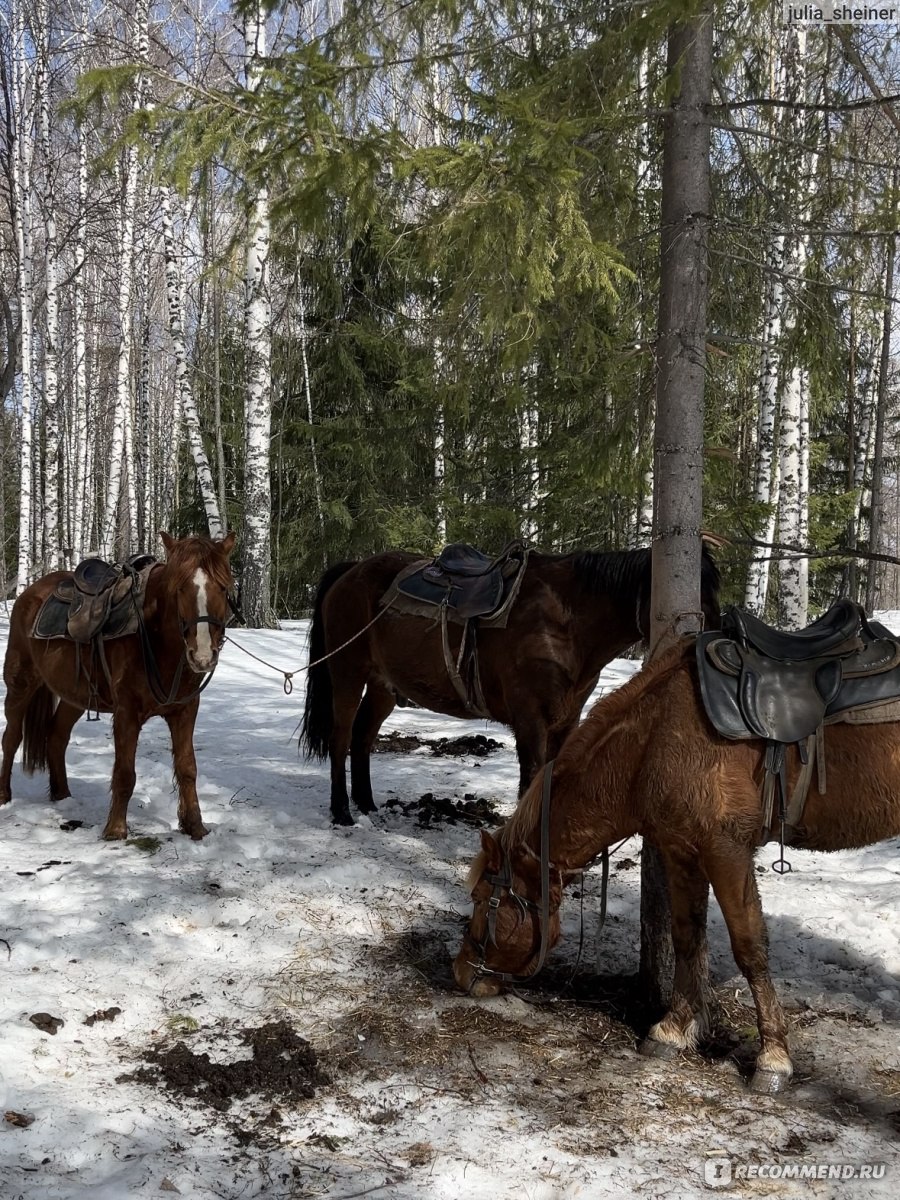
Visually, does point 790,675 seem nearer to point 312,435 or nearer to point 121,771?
point 121,771

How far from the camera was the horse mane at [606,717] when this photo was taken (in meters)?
3.61

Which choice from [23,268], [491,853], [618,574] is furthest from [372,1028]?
[23,268]

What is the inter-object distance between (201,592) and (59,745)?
6.70 feet

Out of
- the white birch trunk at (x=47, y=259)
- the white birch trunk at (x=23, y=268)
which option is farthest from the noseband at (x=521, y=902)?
the white birch trunk at (x=47, y=259)

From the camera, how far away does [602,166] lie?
4.33 m

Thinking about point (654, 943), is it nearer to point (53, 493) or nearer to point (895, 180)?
point (895, 180)

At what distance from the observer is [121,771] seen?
5.40 m

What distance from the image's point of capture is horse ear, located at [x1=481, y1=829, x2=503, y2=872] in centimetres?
376

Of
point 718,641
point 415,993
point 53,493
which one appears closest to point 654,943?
point 415,993

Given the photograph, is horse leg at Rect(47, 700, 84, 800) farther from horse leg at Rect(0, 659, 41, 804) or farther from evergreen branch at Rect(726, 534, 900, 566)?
evergreen branch at Rect(726, 534, 900, 566)

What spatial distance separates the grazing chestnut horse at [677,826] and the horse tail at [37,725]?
3.57 meters

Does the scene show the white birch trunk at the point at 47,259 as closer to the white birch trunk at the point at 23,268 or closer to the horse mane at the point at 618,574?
the white birch trunk at the point at 23,268

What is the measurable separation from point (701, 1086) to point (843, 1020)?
0.90 metres

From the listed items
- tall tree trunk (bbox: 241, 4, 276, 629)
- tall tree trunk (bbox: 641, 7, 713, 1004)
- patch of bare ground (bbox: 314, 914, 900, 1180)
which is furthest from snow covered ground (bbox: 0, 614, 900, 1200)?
tall tree trunk (bbox: 241, 4, 276, 629)
